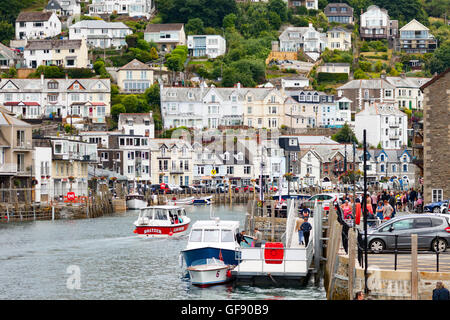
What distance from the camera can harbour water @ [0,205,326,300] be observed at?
3834 centimetres

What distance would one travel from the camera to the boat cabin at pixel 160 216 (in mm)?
63319

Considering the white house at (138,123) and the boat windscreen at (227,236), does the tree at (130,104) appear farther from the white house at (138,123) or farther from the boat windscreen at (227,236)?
the boat windscreen at (227,236)

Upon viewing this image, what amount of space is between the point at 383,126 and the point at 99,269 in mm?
114638

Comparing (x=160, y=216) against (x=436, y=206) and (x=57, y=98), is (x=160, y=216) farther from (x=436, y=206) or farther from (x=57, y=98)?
(x=57, y=98)

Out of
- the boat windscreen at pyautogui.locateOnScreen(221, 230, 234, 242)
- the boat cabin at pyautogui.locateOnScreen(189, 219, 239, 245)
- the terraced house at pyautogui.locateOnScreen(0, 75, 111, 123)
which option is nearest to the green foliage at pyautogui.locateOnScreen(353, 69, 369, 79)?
the terraced house at pyautogui.locateOnScreen(0, 75, 111, 123)

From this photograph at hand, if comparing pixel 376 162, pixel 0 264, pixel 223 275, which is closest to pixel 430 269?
pixel 223 275

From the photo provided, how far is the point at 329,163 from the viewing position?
142 meters

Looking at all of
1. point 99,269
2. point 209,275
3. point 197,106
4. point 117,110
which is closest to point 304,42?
point 197,106

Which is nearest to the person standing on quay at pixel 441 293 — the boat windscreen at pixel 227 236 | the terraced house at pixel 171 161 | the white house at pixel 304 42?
the boat windscreen at pixel 227 236

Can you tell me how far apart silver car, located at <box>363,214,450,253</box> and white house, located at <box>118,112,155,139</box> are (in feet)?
355

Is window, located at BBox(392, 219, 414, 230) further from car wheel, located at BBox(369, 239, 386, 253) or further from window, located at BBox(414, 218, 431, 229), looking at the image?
car wheel, located at BBox(369, 239, 386, 253)

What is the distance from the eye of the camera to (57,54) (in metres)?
177

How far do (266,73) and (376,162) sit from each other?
1780 inches
